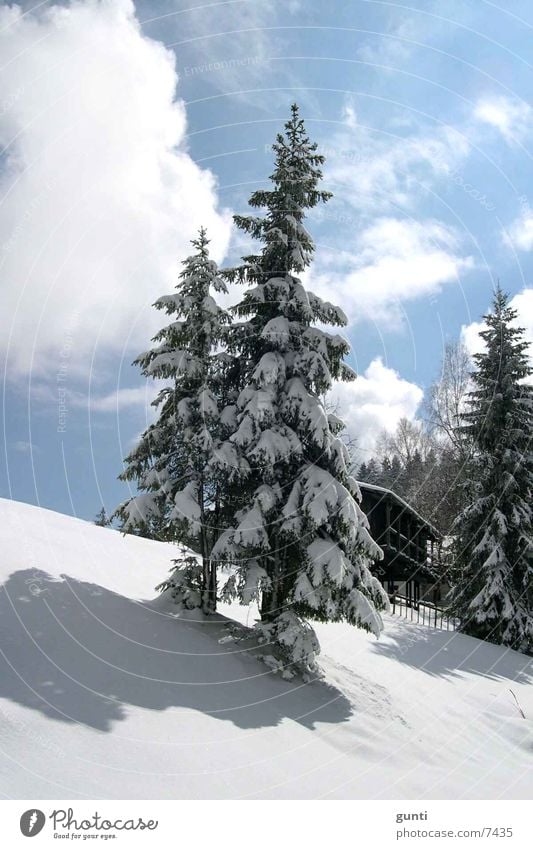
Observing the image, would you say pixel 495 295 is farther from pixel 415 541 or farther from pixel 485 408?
pixel 415 541

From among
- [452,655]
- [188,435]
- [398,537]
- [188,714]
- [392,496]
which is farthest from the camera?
[398,537]

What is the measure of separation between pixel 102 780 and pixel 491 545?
53.1ft

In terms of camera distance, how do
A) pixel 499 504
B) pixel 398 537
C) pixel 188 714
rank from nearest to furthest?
pixel 188 714
pixel 499 504
pixel 398 537

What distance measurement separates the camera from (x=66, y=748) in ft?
18.6

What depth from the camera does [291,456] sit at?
10414 millimetres

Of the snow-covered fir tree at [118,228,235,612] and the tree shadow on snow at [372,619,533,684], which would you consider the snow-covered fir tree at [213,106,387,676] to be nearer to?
the snow-covered fir tree at [118,228,235,612]

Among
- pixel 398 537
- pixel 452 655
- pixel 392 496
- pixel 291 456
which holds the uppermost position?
→ pixel 392 496

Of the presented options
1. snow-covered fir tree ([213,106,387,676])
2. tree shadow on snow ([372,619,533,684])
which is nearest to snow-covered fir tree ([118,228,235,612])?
snow-covered fir tree ([213,106,387,676])

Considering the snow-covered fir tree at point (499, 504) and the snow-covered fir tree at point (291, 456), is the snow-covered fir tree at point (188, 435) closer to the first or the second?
the snow-covered fir tree at point (291, 456)

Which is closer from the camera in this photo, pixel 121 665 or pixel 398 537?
pixel 121 665

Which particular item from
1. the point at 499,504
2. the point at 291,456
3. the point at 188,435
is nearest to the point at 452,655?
the point at 499,504

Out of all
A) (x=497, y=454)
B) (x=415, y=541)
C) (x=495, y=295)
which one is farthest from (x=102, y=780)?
(x=415, y=541)

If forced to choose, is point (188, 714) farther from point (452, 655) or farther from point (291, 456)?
point (452, 655)

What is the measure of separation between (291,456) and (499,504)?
11.9m
